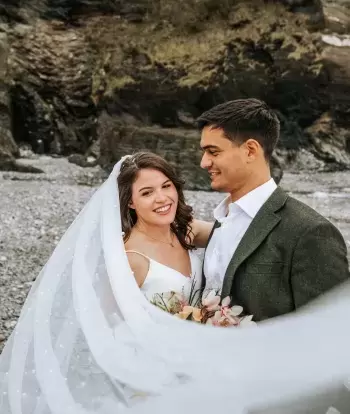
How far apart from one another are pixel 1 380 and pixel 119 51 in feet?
53.7

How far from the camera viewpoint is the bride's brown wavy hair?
9.16ft

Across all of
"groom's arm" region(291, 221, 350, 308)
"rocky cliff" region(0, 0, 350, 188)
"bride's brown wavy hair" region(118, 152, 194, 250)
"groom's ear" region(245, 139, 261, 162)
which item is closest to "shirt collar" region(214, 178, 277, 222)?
"groom's ear" region(245, 139, 261, 162)

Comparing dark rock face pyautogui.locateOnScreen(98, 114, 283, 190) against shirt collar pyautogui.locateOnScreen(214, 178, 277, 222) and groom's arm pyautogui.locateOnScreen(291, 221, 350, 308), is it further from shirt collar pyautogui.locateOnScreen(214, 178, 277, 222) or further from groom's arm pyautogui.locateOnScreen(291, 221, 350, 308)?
groom's arm pyautogui.locateOnScreen(291, 221, 350, 308)

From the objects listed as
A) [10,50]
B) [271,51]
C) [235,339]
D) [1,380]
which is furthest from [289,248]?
[10,50]

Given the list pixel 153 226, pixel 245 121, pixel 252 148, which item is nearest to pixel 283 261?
pixel 252 148

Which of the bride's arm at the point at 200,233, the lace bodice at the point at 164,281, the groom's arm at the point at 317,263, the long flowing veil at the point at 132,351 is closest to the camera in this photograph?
the long flowing veil at the point at 132,351

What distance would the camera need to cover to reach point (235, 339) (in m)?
2.09

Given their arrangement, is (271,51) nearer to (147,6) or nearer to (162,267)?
(147,6)

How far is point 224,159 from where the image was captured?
8.34 feet

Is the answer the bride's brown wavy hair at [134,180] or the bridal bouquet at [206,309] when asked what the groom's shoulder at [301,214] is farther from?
the bride's brown wavy hair at [134,180]

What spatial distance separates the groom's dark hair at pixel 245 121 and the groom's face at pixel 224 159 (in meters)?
0.03

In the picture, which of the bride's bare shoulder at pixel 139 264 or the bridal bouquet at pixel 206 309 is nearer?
the bridal bouquet at pixel 206 309

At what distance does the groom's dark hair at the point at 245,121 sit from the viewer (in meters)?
2.50

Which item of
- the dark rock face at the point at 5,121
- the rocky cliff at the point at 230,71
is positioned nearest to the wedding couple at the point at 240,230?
the rocky cliff at the point at 230,71
